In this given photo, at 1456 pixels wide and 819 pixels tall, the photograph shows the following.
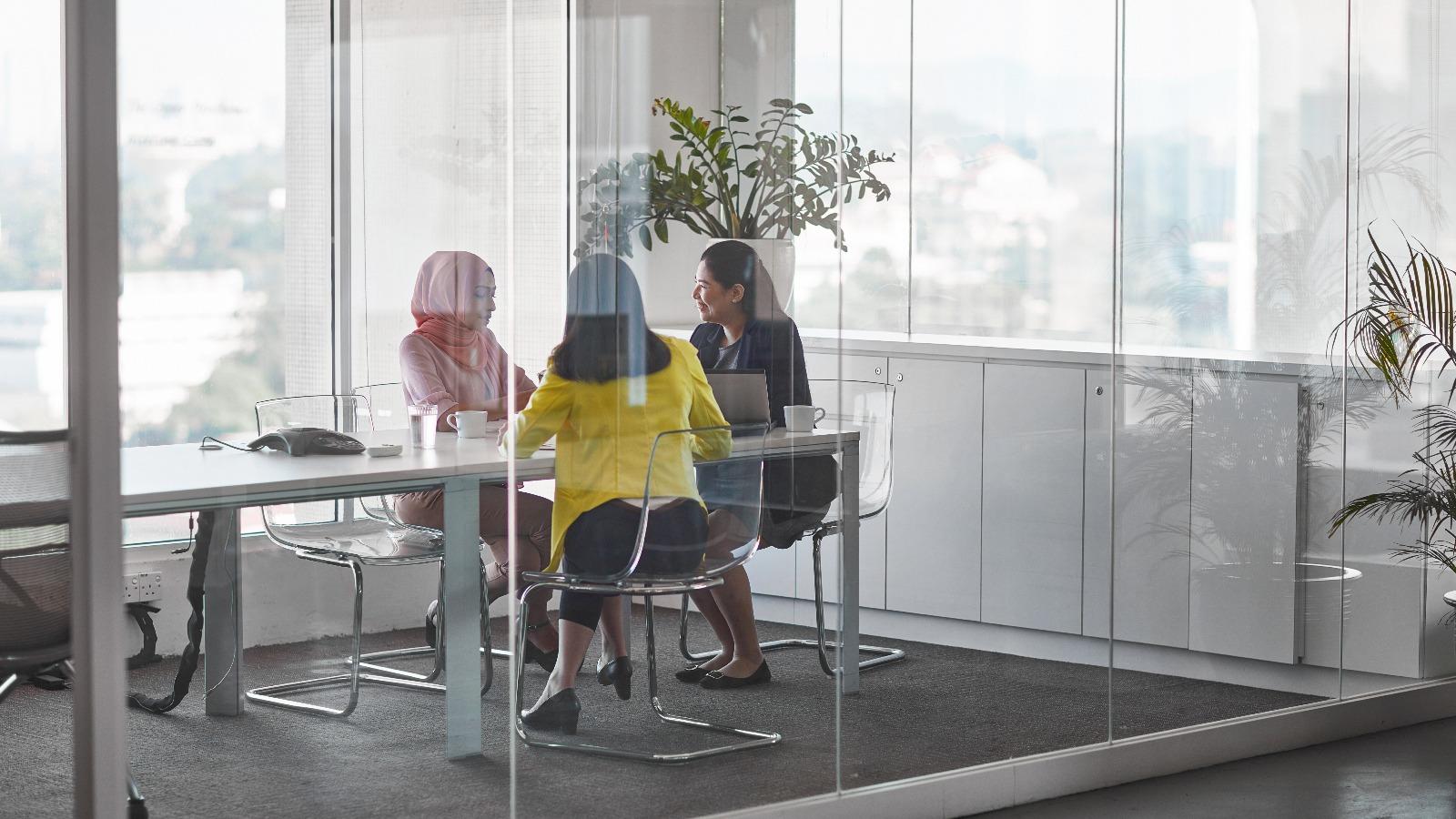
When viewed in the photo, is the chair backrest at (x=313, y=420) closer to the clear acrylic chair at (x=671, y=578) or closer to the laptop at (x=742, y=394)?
the clear acrylic chair at (x=671, y=578)

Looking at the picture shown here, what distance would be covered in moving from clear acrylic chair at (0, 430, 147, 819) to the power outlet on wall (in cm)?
5

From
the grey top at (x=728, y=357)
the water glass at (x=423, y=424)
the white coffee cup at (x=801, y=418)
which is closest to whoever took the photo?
the water glass at (x=423, y=424)

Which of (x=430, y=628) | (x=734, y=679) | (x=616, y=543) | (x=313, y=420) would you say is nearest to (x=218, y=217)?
(x=313, y=420)

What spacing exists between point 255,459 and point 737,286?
3.59ft

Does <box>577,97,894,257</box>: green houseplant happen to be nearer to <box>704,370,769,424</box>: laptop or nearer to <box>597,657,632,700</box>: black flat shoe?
<box>704,370,769,424</box>: laptop

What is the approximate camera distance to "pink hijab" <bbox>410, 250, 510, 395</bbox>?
3537 mm

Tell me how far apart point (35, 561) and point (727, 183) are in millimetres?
1618

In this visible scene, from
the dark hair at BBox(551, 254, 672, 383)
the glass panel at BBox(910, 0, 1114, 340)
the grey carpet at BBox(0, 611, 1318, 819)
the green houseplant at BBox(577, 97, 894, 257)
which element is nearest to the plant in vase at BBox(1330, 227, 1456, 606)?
the glass panel at BBox(910, 0, 1114, 340)

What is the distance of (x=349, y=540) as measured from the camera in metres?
3.51

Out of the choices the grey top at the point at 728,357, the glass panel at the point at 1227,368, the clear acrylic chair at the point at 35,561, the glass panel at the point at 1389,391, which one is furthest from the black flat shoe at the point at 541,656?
the glass panel at the point at 1389,391

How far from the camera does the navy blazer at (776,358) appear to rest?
3.82 metres

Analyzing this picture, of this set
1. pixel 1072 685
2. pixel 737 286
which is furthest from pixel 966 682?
pixel 737 286

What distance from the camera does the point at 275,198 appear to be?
3.40 meters

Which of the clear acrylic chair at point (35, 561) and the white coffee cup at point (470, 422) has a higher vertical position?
the white coffee cup at point (470, 422)
